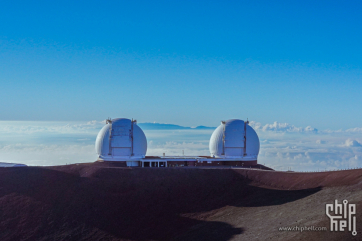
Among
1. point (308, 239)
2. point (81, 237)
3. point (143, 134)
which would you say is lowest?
point (81, 237)

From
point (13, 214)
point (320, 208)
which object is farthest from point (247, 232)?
point (13, 214)

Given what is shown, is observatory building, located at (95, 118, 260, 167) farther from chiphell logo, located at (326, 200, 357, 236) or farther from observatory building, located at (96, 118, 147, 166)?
chiphell logo, located at (326, 200, 357, 236)

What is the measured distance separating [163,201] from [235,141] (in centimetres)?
1778

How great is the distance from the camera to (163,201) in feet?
109

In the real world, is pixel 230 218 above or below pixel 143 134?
below

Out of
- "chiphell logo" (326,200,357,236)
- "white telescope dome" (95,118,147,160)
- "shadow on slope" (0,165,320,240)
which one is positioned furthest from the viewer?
"white telescope dome" (95,118,147,160)

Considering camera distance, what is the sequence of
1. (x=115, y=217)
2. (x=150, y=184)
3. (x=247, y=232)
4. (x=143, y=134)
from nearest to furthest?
1. (x=247, y=232)
2. (x=115, y=217)
3. (x=150, y=184)
4. (x=143, y=134)

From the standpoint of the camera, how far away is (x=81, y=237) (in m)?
28.6

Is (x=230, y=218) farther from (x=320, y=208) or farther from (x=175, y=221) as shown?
(x=320, y=208)

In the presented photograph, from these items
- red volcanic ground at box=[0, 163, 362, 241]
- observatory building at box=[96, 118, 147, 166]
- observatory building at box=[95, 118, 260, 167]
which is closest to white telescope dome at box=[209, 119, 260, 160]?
observatory building at box=[95, 118, 260, 167]

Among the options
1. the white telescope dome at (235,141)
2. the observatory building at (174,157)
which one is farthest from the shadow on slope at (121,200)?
the white telescope dome at (235,141)

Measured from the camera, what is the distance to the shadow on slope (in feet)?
95.1

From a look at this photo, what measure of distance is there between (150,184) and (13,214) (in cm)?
1288

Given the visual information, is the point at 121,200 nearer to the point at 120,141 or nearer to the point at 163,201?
the point at 163,201
